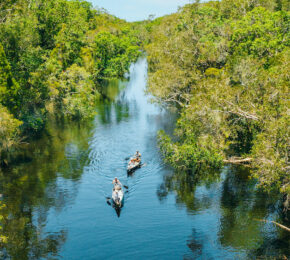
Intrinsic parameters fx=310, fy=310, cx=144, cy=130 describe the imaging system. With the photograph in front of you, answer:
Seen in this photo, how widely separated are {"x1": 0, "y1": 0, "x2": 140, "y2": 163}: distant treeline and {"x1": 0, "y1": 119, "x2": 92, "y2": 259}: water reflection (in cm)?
332

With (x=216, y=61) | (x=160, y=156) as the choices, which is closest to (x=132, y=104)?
(x=216, y=61)

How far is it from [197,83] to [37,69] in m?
24.7

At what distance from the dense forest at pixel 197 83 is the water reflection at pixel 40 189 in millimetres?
2462

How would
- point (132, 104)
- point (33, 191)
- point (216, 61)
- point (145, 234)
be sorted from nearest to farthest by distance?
point (145, 234), point (33, 191), point (216, 61), point (132, 104)

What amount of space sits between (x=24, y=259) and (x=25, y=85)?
28.5m

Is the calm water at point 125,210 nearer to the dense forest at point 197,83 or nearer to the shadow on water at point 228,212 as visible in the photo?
the shadow on water at point 228,212

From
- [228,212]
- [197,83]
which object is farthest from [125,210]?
[197,83]

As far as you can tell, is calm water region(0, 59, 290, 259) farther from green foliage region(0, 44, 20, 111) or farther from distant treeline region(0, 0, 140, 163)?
green foliage region(0, 44, 20, 111)

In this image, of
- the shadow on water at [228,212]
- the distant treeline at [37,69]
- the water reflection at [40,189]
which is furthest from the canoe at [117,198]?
the distant treeline at [37,69]

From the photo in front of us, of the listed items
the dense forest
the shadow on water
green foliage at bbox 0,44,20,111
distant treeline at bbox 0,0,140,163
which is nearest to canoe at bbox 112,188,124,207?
the shadow on water

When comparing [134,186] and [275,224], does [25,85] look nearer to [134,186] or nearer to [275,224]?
[134,186]

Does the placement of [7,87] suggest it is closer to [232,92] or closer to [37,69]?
[37,69]

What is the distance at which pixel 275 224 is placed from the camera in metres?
27.3

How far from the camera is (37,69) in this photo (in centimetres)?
4797
